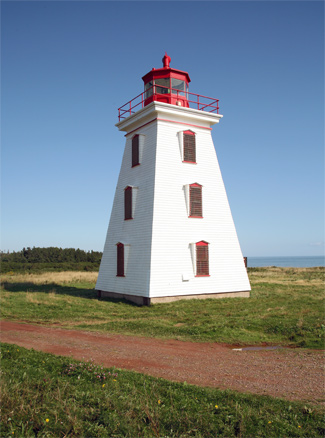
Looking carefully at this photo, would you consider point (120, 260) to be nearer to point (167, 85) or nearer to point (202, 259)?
point (202, 259)

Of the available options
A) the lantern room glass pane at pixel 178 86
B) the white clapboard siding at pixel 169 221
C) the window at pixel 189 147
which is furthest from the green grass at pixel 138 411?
the lantern room glass pane at pixel 178 86

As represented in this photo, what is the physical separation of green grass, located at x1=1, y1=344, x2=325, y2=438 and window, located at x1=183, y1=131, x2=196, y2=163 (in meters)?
16.9

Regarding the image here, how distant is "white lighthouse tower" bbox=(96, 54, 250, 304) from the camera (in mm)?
20828

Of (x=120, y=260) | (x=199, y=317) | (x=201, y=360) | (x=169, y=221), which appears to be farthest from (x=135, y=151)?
(x=201, y=360)

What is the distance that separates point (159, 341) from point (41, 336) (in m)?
3.77

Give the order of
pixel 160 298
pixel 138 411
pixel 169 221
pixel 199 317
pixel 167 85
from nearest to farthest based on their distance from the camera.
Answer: pixel 138 411 → pixel 199 317 → pixel 160 298 → pixel 169 221 → pixel 167 85

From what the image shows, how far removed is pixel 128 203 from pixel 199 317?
969cm

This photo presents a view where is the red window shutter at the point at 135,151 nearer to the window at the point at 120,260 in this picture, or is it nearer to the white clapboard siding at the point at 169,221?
the white clapboard siding at the point at 169,221

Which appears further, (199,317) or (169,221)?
(169,221)

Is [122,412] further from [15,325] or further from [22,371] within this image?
[15,325]

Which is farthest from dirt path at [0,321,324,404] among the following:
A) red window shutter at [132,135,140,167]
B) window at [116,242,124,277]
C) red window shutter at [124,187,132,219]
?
red window shutter at [132,135,140,167]

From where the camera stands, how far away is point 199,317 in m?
15.7

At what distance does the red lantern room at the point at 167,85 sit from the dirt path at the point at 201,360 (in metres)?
15.2

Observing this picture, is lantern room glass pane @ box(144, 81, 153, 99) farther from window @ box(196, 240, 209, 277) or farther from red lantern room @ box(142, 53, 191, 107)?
window @ box(196, 240, 209, 277)
